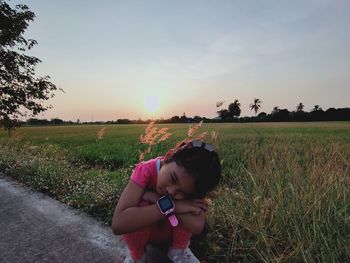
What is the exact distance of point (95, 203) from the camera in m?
4.08

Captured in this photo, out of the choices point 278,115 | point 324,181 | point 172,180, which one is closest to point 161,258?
point 172,180

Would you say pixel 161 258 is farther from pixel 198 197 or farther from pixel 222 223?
pixel 222 223

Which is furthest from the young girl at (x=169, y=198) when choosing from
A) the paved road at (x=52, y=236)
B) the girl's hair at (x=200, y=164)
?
the paved road at (x=52, y=236)

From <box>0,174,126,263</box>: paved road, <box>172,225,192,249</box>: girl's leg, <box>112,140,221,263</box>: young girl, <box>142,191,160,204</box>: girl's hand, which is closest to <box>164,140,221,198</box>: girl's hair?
<box>112,140,221,263</box>: young girl

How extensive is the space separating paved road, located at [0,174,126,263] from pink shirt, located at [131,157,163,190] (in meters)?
1.03

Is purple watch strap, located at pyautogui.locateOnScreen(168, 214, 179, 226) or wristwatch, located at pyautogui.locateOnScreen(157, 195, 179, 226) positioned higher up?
wristwatch, located at pyautogui.locateOnScreen(157, 195, 179, 226)

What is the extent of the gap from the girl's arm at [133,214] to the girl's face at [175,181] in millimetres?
128

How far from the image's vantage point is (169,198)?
1.87m

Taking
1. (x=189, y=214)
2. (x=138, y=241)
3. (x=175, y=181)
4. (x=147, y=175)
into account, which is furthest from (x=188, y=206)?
(x=138, y=241)

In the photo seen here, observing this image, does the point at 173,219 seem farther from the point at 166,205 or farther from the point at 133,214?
the point at 133,214

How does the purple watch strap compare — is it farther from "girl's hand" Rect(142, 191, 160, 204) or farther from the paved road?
the paved road

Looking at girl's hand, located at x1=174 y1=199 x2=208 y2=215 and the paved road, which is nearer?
girl's hand, located at x1=174 y1=199 x2=208 y2=215

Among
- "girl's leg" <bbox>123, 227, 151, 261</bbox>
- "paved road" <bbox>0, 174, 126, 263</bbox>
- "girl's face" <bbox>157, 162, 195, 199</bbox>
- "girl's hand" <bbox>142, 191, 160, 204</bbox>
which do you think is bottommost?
"paved road" <bbox>0, 174, 126, 263</bbox>

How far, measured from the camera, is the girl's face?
177 cm
